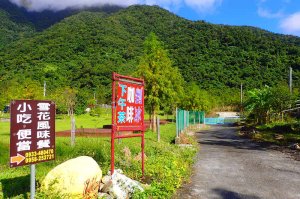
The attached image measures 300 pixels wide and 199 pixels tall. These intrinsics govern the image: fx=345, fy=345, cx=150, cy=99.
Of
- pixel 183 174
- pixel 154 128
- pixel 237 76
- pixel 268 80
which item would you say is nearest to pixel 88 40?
pixel 237 76

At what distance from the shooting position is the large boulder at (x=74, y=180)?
599cm

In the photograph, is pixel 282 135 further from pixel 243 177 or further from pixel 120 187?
pixel 120 187

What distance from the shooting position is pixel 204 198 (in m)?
7.48

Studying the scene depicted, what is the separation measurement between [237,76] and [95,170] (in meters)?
77.7

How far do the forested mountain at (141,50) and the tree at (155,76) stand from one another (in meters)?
44.6

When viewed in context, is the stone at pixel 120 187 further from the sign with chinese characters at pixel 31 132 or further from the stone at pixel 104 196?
the sign with chinese characters at pixel 31 132

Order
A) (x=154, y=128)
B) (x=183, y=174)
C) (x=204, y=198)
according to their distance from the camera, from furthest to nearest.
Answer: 1. (x=154, y=128)
2. (x=183, y=174)
3. (x=204, y=198)

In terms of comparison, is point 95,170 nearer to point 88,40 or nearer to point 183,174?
point 183,174

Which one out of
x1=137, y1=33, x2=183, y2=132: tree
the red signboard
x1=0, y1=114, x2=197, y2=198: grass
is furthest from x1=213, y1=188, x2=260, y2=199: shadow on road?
x1=137, y1=33, x2=183, y2=132: tree

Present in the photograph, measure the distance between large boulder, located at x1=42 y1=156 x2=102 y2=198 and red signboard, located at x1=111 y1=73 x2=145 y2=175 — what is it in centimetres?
83

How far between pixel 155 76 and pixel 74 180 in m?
19.2

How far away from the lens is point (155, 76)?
82.0 ft

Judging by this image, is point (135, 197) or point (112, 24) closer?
point (135, 197)

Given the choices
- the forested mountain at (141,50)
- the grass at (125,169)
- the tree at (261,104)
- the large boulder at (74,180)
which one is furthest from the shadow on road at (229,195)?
the forested mountain at (141,50)
